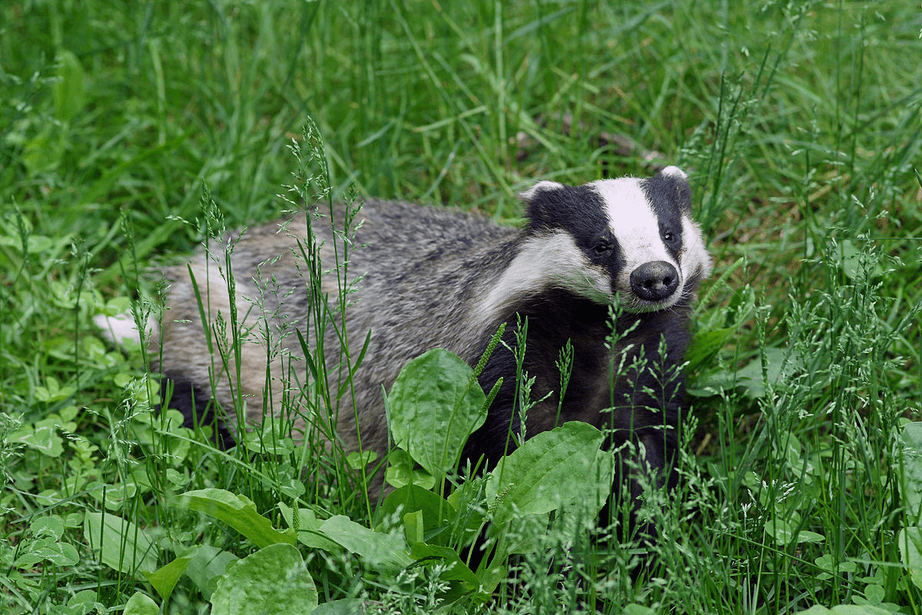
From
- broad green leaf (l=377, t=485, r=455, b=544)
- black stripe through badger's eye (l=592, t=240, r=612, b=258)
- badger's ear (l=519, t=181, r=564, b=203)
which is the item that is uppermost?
badger's ear (l=519, t=181, r=564, b=203)

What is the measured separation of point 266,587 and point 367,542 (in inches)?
10.8

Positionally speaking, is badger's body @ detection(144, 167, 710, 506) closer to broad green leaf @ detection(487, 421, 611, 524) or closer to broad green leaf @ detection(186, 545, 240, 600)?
broad green leaf @ detection(487, 421, 611, 524)

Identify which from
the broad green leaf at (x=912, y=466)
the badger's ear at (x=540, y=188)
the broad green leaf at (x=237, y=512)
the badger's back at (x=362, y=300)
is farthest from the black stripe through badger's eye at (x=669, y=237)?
the broad green leaf at (x=237, y=512)

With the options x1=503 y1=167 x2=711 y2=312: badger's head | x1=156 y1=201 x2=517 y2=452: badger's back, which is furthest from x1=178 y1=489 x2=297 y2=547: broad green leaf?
x1=503 y1=167 x2=711 y2=312: badger's head

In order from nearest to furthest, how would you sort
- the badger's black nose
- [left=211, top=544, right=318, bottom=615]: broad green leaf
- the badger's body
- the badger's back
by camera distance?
[left=211, top=544, right=318, bottom=615]: broad green leaf, the badger's black nose, the badger's body, the badger's back

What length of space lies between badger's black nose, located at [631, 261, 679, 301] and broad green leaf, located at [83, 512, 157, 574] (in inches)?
63.7

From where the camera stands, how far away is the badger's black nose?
2.83 meters

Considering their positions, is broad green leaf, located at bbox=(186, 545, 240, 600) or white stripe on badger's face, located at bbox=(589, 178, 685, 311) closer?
broad green leaf, located at bbox=(186, 545, 240, 600)

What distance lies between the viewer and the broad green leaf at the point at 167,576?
93.4 inches

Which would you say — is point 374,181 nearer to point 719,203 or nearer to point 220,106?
point 220,106

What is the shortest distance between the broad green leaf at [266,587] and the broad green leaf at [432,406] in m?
0.55

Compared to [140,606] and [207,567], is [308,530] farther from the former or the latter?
[140,606]

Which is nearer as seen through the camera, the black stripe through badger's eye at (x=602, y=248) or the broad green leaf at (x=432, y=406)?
the broad green leaf at (x=432, y=406)

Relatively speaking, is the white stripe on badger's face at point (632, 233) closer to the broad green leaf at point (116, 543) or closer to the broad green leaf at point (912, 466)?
the broad green leaf at point (912, 466)
